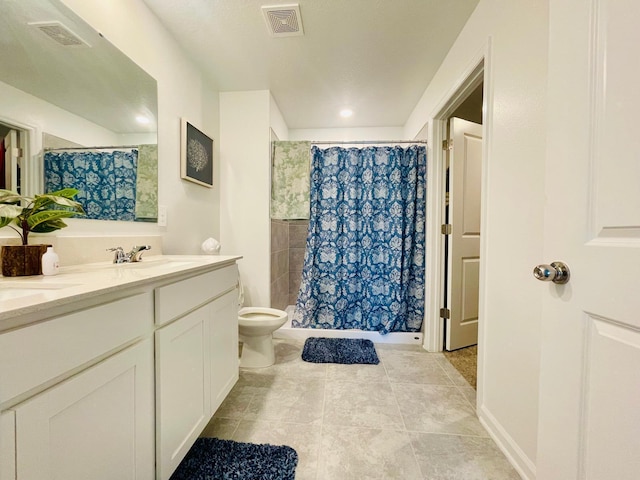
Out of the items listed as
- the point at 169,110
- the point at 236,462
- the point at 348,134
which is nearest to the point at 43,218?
the point at 169,110

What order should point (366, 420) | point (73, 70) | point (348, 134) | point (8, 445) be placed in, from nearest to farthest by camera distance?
point (8, 445)
point (73, 70)
point (366, 420)
point (348, 134)

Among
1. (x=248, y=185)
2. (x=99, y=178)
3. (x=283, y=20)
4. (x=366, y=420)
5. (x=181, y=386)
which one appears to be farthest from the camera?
(x=248, y=185)

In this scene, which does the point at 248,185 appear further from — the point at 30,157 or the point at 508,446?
the point at 508,446

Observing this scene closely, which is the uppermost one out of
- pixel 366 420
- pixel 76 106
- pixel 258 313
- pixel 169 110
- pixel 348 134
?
pixel 348 134

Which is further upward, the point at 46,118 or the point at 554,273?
the point at 46,118

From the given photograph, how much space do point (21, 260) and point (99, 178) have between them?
1.65 feet

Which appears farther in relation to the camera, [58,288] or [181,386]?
[181,386]

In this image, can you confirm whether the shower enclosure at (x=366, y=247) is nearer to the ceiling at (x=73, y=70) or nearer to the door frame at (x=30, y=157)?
the ceiling at (x=73, y=70)

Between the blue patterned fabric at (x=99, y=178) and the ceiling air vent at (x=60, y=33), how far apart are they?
42 centimetres

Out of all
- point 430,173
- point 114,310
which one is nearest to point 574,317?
point 114,310

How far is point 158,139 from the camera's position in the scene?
1545 millimetres

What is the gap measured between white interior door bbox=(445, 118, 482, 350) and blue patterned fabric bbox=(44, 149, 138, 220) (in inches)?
87.3

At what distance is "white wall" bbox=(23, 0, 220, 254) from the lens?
48.3 inches

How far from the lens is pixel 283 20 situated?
152cm
